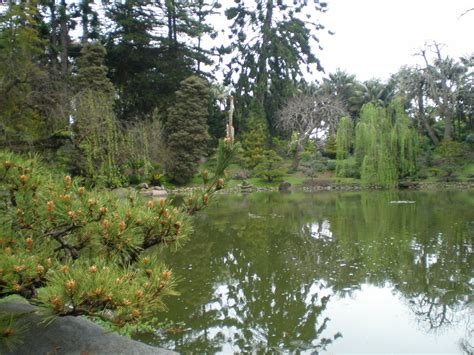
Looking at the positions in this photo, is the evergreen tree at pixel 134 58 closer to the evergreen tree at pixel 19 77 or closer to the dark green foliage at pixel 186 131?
the dark green foliage at pixel 186 131

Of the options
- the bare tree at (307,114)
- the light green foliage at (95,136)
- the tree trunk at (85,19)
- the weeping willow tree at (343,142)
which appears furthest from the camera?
the bare tree at (307,114)

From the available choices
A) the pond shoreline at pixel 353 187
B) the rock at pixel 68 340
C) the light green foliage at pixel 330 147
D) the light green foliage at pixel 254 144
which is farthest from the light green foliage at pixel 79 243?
the light green foliage at pixel 330 147

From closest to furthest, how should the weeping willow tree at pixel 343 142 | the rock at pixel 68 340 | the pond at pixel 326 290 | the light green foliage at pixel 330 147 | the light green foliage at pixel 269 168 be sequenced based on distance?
1. the rock at pixel 68 340
2. the pond at pixel 326 290
3. the weeping willow tree at pixel 343 142
4. the light green foliage at pixel 269 168
5. the light green foliage at pixel 330 147

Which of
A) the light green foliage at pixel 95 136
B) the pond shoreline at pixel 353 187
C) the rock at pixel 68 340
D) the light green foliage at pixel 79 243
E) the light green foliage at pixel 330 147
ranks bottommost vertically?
the pond shoreline at pixel 353 187

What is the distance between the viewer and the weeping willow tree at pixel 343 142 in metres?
23.8

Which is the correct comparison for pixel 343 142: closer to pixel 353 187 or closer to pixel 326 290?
pixel 353 187

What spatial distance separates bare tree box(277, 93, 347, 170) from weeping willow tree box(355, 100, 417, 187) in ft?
10.6

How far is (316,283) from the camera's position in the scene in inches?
209

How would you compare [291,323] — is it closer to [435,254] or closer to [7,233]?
[7,233]

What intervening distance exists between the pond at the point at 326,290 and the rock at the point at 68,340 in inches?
31.5

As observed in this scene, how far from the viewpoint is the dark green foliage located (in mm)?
22250

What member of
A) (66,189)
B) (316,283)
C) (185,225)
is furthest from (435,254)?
(66,189)

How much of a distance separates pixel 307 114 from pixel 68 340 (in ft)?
81.8

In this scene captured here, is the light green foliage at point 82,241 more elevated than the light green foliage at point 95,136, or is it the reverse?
the light green foliage at point 95,136
